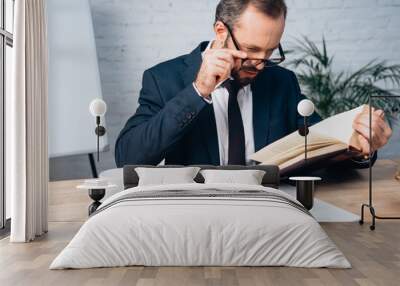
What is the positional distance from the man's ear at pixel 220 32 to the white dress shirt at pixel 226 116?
53 cm

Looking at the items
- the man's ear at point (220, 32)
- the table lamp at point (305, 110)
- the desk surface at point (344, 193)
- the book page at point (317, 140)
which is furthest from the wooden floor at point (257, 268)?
the man's ear at point (220, 32)

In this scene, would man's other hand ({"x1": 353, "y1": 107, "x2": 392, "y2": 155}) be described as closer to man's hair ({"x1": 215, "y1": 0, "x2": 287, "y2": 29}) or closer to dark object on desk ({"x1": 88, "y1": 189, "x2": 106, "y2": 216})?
man's hair ({"x1": 215, "y1": 0, "x2": 287, "y2": 29})

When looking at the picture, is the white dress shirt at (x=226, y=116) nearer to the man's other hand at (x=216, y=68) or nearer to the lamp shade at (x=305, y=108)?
the man's other hand at (x=216, y=68)

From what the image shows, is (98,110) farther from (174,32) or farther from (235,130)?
(235,130)

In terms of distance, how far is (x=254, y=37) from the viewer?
21.0 ft

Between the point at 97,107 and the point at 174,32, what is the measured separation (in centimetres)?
116

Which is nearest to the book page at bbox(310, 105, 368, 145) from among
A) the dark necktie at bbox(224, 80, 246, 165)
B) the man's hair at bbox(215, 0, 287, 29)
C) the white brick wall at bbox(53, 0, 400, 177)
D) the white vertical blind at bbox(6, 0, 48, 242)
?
the white brick wall at bbox(53, 0, 400, 177)

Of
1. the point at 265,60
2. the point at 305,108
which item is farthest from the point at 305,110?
the point at 265,60

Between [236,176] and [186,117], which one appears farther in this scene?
[186,117]

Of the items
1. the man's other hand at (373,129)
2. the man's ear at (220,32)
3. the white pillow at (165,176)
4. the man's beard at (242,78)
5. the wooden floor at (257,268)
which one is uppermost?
the man's ear at (220,32)

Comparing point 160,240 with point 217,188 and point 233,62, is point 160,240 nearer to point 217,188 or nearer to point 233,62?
point 217,188

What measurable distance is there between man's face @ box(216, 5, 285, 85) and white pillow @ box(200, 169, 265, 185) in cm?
99

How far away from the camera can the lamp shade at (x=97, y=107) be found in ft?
21.2

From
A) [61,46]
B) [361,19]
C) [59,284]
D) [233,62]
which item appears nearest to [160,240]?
[59,284]
